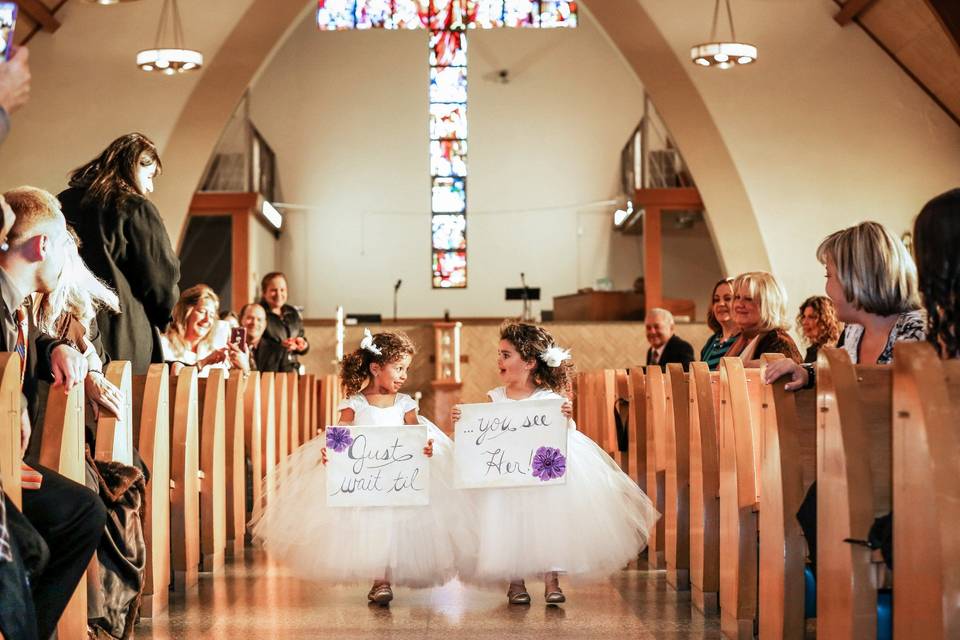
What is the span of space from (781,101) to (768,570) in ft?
35.8

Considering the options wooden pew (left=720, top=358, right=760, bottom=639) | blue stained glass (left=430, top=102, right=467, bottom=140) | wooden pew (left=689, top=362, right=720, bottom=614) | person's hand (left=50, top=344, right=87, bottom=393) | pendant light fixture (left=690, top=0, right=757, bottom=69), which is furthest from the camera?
blue stained glass (left=430, top=102, right=467, bottom=140)

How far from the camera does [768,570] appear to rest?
10.2 ft

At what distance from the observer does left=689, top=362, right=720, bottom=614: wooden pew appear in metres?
3.89

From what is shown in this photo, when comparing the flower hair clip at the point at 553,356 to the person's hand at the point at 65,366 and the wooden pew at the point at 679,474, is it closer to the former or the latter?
the wooden pew at the point at 679,474

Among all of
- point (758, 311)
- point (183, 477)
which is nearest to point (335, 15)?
point (758, 311)

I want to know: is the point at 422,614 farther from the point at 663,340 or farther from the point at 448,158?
the point at 448,158

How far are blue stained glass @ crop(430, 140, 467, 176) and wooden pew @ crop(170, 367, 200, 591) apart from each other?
14.0 metres

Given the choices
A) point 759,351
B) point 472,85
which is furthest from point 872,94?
point 759,351

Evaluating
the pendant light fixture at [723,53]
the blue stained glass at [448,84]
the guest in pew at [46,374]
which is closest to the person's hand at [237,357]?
the guest in pew at [46,374]

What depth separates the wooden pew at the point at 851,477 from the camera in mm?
2385

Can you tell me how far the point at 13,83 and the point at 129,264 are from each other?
2.16m

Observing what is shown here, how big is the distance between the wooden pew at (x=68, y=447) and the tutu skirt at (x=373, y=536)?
46.9 inches

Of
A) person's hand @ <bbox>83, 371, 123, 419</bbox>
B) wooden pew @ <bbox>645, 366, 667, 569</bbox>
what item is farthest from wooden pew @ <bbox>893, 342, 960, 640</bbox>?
wooden pew @ <bbox>645, 366, 667, 569</bbox>

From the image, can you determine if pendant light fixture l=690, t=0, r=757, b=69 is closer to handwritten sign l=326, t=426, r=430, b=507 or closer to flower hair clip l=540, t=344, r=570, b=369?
flower hair clip l=540, t=344, r=570, b=369
